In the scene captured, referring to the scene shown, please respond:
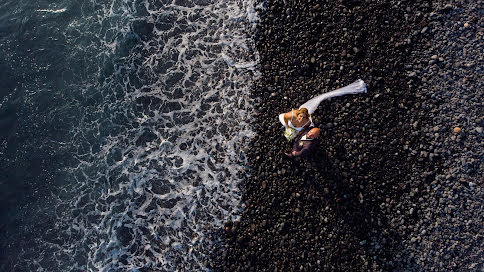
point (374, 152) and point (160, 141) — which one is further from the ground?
point (374, 152)

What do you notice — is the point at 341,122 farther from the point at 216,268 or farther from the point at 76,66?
the point at 76,66

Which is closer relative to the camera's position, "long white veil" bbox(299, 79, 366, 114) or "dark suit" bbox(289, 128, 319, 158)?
"dark suit" bbox(289, 128, 319, 158)

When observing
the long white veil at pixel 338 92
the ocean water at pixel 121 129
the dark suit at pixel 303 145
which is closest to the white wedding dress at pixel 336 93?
the long white veil at pixel 338 92

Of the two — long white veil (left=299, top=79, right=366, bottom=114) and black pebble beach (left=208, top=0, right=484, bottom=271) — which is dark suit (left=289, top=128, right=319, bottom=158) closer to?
black pebble beach (left=208, top=0, right=484, bottom=271)

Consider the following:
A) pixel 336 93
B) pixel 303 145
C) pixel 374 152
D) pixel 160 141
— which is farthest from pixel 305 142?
pixel 160 141

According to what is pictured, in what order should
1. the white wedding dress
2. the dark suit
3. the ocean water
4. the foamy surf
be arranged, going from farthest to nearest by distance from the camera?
the ocean water, the foamy surf, the white wedding dress, the dark suit

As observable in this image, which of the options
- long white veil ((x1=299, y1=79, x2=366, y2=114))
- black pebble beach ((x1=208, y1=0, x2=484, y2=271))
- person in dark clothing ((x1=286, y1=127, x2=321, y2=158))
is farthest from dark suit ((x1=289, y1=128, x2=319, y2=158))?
long white veil ((x1=299, y1=79, x2=366, y2=114))

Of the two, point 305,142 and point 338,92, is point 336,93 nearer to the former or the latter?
point 338,92
